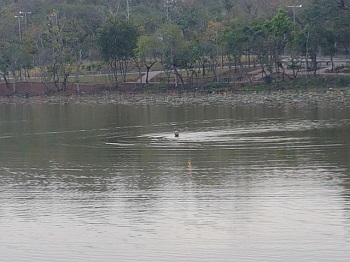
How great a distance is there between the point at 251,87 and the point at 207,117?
23.4 meters

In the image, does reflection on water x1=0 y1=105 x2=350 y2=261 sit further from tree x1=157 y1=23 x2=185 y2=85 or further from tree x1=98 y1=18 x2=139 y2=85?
tree x1=98 y1=18 x2=139 y2=85

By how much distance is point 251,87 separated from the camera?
66875mm

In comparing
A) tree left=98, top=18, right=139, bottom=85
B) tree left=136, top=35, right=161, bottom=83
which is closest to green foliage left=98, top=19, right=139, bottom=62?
tree left=98, top=18, right=139, bottom=85

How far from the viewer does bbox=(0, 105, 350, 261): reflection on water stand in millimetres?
17203

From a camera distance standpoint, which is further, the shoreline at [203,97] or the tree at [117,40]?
the tree at [117,40]

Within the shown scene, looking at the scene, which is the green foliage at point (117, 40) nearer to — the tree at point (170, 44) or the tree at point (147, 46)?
the tree at point (147, 46)

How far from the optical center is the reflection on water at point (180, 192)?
17.2 meters

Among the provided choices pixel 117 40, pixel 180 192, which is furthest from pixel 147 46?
pixel 180 192

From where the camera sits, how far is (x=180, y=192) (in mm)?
22484

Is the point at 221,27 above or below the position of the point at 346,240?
above

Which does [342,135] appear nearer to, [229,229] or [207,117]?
[207,117]

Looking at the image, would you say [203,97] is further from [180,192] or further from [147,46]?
[180,192]

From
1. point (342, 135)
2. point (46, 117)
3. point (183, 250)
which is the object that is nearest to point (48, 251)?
point (183, 250)

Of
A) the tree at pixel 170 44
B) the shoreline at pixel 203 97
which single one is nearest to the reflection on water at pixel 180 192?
the shoreline at pixel 203 97
